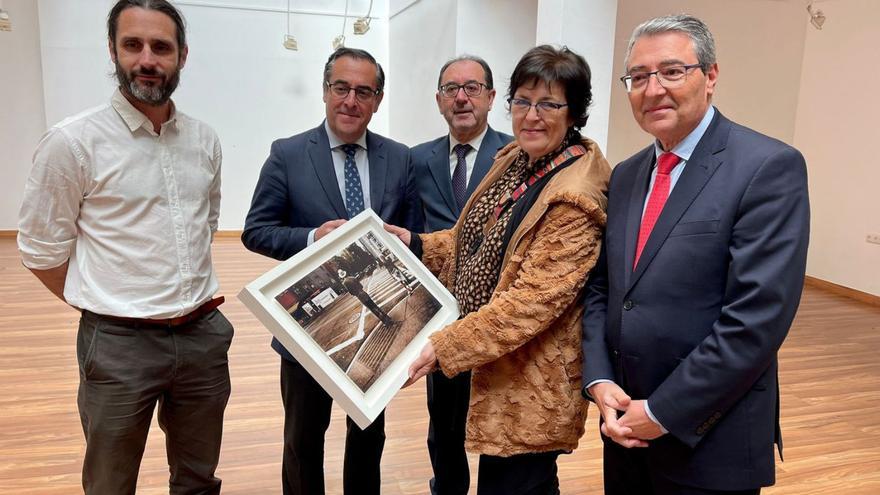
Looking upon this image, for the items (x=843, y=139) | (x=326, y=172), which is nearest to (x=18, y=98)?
(x=326, y=172)

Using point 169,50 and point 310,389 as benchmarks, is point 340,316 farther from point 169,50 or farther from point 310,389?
point 169,50

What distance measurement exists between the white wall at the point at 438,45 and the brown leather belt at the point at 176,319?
128 inches

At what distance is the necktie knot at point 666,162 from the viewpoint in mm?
1429

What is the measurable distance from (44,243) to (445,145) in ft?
5.11

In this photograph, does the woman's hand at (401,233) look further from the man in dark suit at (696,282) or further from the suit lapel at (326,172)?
the man in dark suit at (696,282)

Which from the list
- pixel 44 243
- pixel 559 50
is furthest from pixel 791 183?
pixel 44 243

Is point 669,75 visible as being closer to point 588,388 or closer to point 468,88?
point 588,388

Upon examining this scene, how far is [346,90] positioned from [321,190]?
35 cm

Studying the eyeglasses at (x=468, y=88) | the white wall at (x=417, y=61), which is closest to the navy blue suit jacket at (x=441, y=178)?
the eyeglasses at (x=468, y=88)

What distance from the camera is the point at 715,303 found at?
1313 mm

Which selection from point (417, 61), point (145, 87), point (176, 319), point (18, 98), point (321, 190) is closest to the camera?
point (145, 87)

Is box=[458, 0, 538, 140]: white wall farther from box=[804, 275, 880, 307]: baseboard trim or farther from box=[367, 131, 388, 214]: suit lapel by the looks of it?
box=[804, 275, 880, 307]: baseboard trim

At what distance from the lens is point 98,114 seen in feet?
5.75

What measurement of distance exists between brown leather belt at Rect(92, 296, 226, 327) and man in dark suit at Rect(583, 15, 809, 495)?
1222mm
